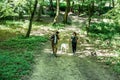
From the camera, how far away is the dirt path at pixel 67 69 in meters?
15.4

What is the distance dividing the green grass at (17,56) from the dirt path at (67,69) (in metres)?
0.66

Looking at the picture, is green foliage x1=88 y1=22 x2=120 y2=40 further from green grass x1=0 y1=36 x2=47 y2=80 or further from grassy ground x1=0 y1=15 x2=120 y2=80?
grassy ground x1=0 y1=15 x2=120 y2=80

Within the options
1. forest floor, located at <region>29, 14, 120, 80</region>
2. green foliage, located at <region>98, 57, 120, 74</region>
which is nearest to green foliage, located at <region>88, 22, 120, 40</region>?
forest floor, located at <region>29, 14, 120, 80</region>

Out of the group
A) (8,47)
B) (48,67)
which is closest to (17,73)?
(48,67)

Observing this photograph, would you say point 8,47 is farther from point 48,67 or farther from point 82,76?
point 82,76

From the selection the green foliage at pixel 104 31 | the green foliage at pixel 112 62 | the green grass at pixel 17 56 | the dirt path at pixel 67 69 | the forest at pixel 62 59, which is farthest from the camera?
the green foliage at pixel 104 31

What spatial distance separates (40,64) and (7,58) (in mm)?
2594

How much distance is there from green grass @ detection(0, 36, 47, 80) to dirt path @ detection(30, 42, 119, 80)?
655mm

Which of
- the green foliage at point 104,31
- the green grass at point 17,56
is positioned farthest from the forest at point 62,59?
the green foliage at point 104,31

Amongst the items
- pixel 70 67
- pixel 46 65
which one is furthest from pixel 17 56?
pixel 70 67

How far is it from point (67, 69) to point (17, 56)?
460 centimetres

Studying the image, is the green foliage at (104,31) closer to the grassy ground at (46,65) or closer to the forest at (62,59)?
the forest at (62,59)

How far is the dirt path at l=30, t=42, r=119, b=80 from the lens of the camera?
15.4m

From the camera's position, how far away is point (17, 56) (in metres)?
19.9
